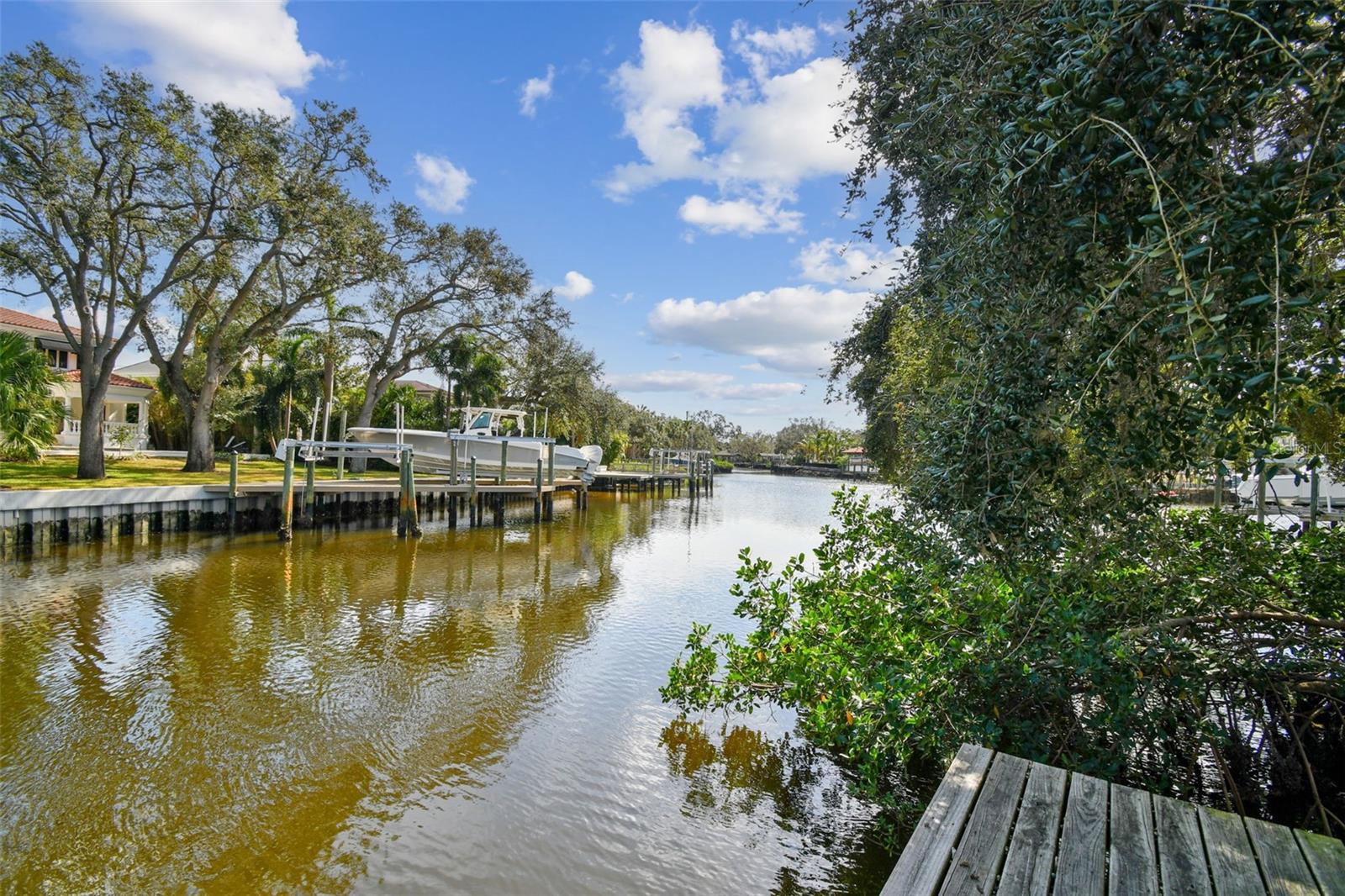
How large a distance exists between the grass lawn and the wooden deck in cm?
1780

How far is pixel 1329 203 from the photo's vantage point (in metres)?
2.17

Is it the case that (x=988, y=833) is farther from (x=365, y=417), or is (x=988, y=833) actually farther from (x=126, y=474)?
(x=365, y=417)

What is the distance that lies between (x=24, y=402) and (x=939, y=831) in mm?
22081

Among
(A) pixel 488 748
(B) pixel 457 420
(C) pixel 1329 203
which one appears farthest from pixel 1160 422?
(B) pixel 457 420

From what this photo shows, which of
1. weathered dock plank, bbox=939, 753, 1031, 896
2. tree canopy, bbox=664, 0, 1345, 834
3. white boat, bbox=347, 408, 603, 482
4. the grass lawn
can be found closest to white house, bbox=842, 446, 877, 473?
white boat, bbox=347, 408, 603, 482

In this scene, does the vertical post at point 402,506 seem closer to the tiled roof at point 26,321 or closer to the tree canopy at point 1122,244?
the tree canopy at point 1122,244

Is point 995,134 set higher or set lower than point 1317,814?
higher

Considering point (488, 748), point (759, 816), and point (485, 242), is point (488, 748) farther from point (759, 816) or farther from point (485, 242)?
point (485, 242)

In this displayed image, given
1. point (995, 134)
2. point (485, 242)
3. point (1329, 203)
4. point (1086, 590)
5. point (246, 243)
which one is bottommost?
point (1086, 590)

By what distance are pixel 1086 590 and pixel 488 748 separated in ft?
14.7

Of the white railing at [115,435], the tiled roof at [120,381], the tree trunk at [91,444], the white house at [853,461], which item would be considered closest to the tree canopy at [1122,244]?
the tree trunk at [91,444]

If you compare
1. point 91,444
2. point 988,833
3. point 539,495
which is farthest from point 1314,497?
point 91,444

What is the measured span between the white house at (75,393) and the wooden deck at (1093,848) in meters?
30.8

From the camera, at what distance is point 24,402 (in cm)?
1672
